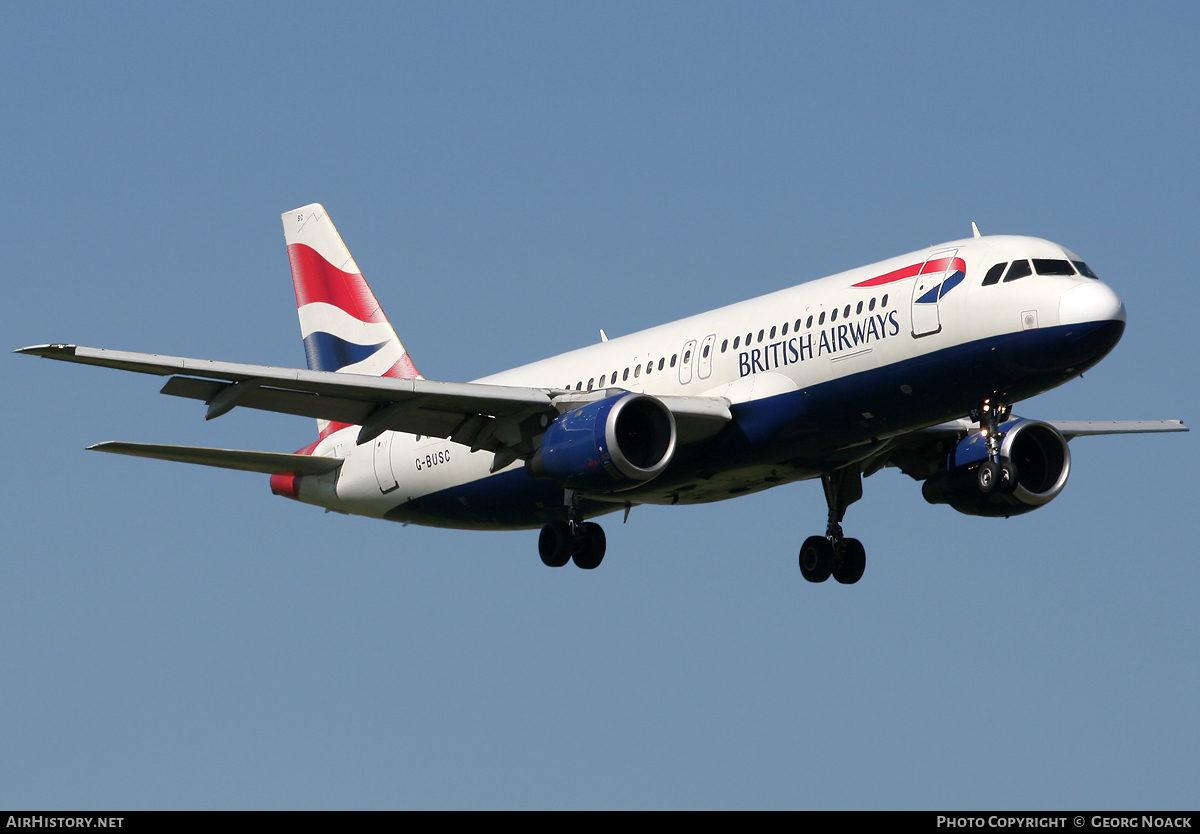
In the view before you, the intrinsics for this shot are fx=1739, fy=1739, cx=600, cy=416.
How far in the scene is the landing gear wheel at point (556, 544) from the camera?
37.4m

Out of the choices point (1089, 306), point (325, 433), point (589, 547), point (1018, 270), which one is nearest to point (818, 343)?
point (1018, 270)

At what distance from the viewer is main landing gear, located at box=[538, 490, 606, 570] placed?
122ft

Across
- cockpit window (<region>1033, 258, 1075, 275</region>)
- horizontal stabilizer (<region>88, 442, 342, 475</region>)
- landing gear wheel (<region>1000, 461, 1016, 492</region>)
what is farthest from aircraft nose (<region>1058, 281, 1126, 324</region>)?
horizontal stabilizer (<region>88, 442, 342, 475</region>)

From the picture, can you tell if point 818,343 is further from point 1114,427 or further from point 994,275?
point 1114,427

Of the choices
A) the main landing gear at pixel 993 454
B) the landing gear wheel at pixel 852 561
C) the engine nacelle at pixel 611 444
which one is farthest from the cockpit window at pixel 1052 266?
the landing gear wheel at pixel 852 561

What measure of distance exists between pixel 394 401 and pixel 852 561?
11363 millimetres

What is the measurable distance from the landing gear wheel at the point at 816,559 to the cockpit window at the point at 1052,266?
9.64 metres

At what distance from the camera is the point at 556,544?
37438 mm

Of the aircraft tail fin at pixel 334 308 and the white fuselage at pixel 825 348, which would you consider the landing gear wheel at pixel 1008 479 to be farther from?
the aircraft tail fin at pixel 334 308

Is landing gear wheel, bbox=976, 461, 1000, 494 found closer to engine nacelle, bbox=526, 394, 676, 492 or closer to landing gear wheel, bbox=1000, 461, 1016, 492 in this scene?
landing gear wheel, bbox=1000, 461, 1016, 492

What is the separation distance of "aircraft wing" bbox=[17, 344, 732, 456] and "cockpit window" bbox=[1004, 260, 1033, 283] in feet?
20.0
